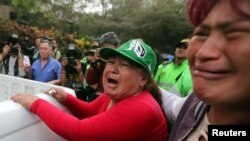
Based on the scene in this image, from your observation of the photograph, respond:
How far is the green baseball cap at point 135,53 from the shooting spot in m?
1.95

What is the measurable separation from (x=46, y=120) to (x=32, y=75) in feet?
10.6

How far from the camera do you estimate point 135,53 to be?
6.43ft

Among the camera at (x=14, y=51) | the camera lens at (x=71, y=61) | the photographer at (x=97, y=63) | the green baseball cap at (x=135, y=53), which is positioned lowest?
the camera at (x=14, y=51)

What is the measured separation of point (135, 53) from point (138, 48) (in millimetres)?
46

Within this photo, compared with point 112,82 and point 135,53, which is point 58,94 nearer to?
point 112,82

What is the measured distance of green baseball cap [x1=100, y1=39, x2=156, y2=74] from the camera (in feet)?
6.39

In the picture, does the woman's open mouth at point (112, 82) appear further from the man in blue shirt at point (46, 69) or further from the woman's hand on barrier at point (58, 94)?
the man in blue shirt at point (46, 69)

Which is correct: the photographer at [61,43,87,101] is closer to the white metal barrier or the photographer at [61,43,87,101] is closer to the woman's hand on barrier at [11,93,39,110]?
the white metal barrier

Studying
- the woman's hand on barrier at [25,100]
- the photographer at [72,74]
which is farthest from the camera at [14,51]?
the woman's hand on barrier at [25,100]

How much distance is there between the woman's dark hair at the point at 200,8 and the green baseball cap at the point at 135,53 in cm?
104

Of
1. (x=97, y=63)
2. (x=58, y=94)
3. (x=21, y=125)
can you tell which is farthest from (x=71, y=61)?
(x=21, y=125)

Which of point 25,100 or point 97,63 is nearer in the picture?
point 25,100

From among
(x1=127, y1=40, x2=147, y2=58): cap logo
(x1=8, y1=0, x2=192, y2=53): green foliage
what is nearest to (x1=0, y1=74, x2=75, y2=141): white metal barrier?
(x1=127, y1=40, x2=147, y2=58): cap logo

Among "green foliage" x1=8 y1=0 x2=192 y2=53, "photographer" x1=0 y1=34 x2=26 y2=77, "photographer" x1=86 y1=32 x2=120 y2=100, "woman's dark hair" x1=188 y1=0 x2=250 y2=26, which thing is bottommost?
"green foliage" x1=8 y1=0 x2=192 y2=53
